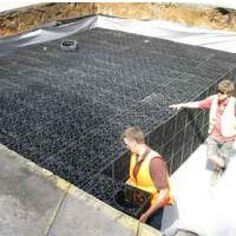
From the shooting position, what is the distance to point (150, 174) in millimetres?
4449

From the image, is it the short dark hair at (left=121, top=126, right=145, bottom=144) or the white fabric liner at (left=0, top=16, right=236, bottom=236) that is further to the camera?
the white fabric liner at (left=0, top=16, right=236, bottom=236)

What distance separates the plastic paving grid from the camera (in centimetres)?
539

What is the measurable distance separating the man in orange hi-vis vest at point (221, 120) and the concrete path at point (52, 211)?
122 inches

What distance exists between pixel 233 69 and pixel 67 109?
4.21m

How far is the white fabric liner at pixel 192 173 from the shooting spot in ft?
18.3

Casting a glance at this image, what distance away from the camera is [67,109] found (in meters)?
6.76

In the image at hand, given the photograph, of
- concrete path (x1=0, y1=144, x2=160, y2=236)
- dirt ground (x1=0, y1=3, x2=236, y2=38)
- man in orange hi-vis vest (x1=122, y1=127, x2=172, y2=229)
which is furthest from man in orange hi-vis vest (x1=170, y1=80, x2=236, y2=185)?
dirt ground (x1=0, y1=3, x2=236, y2=38)

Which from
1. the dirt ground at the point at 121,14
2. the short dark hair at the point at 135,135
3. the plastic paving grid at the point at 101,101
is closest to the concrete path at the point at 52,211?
the plastic paving grid at the point at 101,101

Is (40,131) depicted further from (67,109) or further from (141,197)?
(141,197)

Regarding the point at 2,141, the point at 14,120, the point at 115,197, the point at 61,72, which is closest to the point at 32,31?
the point at 61,72

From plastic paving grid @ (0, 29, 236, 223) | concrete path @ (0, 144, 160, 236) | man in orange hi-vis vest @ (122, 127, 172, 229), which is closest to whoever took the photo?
concrete path @ (0, 144, 160, 236)

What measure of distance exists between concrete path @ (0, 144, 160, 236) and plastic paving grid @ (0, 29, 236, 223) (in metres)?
0.47

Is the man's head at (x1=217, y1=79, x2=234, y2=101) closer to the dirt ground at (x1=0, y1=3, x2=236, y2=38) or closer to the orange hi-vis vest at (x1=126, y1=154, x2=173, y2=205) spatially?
the orange hi-vis vest at (x1=126, y1=154, x2=173, y2=205)

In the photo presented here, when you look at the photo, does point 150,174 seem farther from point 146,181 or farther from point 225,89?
point 225,89
